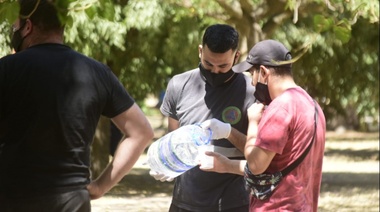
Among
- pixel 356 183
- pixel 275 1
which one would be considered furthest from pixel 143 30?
pixel 356 183

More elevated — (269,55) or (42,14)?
(42,14)

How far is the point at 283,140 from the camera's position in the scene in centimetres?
531

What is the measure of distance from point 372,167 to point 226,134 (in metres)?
21.8

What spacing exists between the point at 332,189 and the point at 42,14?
1702 centimetres

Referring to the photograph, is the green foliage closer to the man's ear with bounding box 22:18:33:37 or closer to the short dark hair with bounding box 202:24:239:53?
the short dark hair with bounding box 202:24:239:53

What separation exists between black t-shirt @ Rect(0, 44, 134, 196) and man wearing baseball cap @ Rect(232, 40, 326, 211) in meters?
1.16

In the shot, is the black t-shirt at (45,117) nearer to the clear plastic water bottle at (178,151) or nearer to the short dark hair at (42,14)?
the short dark hair at (42,14)

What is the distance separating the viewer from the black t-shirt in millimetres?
4398

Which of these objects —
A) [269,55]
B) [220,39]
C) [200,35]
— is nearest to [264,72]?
[269,55]

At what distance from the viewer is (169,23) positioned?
61.2 feet

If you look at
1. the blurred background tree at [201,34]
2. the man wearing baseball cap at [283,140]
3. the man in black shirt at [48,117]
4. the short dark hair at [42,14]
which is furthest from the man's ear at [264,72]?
the blurred background tree at [201,34]

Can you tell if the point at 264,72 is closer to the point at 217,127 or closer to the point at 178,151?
the point at 217,127

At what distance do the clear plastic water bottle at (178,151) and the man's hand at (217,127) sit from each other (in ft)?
0.11

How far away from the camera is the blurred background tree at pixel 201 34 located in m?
16.2
